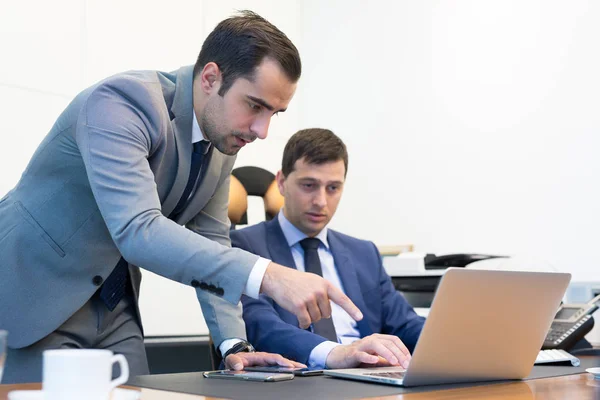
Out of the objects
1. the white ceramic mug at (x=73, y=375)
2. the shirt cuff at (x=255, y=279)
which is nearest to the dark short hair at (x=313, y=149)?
the shirt cuff at (x=255, y=279)

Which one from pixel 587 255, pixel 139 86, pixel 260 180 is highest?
pixel 139 86

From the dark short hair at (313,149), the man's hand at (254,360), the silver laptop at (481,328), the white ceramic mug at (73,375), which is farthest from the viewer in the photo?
the dark short hair at (313,149)

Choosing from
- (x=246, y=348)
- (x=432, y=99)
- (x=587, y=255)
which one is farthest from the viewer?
(x=432, y=99)

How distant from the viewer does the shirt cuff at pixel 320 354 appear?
5.70 ft

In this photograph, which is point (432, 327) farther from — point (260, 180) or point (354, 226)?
point (354, 226)

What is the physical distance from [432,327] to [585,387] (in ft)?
1.13

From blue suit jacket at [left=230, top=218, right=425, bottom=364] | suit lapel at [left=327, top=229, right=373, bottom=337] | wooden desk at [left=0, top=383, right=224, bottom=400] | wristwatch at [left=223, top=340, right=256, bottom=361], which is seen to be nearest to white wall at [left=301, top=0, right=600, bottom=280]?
blue suit jacket at [left=230, top=218, right=425, bottom=364]

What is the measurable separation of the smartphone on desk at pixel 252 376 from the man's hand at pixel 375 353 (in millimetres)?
268

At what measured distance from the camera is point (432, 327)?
1231 millimetres

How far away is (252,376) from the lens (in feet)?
4.30

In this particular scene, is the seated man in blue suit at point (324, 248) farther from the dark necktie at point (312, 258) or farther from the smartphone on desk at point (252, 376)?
the smartphone on desk at point (252, 376)

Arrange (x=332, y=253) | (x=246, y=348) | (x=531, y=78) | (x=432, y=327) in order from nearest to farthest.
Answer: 1. (x=432, y=327)
2. (x=246, y=348)
3. (x=332, y=253)
4. (x=531, y=78)

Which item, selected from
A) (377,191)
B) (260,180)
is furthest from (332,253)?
(377,191)

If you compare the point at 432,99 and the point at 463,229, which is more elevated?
the point at 432,99
